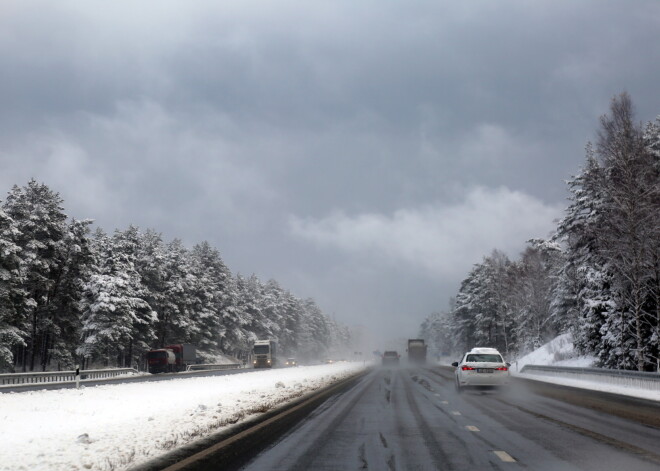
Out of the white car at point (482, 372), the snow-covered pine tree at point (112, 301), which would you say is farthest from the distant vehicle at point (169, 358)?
the white car at point (482, 372)

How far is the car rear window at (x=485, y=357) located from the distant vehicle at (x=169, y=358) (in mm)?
41302

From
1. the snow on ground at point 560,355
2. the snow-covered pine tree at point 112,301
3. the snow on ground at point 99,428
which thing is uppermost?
the snow-covered pine tree at point 112,301

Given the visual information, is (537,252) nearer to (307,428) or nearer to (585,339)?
(585,339)

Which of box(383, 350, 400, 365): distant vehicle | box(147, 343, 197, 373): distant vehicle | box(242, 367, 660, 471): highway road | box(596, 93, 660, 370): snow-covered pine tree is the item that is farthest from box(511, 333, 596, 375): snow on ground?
box(147, 343, 197, 373): distant vehicle

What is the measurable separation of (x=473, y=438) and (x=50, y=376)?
122 ft

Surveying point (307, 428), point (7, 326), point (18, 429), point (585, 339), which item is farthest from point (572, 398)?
point (7, 326)

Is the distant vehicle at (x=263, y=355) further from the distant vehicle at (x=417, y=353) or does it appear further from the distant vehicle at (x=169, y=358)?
the distant vehicle at (x=417, y=353)

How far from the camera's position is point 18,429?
1198 cm

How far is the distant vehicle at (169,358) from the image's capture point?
59.0 meters

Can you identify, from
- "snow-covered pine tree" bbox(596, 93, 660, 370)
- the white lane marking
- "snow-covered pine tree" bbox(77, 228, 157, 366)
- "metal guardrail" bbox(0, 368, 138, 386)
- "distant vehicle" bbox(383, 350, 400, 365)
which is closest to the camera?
the white lane marking

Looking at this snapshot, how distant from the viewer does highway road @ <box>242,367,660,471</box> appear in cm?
832

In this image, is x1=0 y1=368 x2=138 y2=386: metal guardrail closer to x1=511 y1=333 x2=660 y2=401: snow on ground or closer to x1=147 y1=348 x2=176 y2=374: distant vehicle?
x1=147 y1=348 x2=176 y2=374: distant vehicle

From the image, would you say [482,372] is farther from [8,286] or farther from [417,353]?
[417,353]

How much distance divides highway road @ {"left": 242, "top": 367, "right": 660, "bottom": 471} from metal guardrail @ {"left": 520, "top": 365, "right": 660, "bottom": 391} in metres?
6.78
